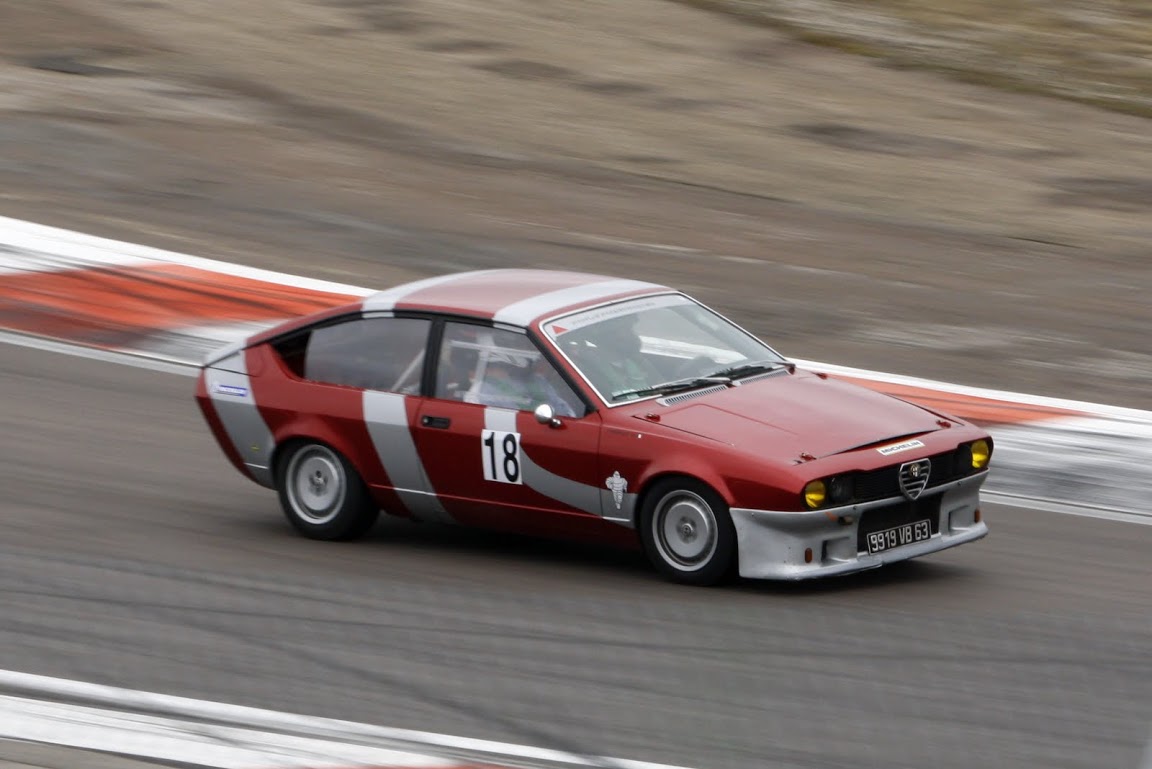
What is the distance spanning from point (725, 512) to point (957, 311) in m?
6.81

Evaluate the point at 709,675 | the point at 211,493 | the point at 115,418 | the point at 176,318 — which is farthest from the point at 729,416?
the point at 176,318

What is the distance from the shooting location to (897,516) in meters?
8.10

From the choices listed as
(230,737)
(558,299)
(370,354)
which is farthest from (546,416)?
(230,737)

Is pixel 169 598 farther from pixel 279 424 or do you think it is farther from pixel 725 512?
pixel 725 512

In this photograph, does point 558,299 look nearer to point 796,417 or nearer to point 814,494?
point 796,417

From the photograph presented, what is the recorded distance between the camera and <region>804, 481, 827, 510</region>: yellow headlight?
7766mm

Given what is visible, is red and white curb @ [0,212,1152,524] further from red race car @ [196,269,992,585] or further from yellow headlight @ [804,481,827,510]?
yellow headlight @ [804,481,827,510]

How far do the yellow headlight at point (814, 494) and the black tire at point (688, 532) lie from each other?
1.13 ft

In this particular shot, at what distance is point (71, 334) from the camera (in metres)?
13.5

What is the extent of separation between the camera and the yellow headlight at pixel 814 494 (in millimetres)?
7766

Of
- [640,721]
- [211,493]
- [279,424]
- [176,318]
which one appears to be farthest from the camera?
[176,318]

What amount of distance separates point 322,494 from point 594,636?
228 cm

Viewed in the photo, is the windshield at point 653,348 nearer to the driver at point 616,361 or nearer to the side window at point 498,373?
the driver at point 616,361

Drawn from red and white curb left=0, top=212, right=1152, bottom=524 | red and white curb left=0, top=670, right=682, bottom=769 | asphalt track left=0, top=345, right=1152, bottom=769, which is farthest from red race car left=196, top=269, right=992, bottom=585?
red and white curb left=0, top=670, right=682, bottom=769
